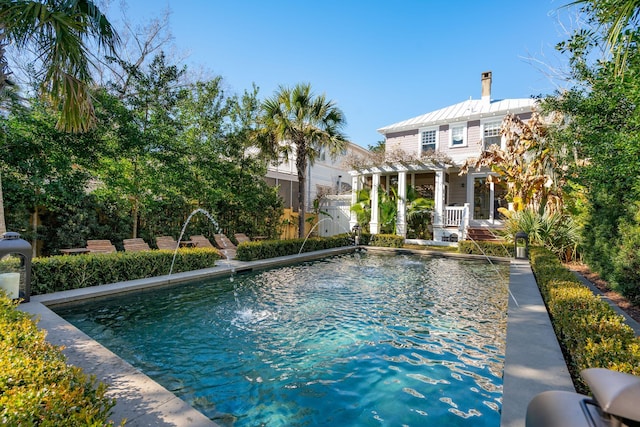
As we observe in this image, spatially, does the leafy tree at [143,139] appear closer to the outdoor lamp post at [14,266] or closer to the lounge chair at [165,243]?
the lounge chair at [165,243]

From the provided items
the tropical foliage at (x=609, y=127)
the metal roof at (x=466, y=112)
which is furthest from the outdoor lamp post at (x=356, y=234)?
the tropical foliage at (x=609, y=127)

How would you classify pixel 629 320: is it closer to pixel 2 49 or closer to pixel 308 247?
pixel 308 247

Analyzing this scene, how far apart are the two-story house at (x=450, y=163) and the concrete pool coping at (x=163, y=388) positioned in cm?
1167

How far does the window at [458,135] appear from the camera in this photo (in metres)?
19.4

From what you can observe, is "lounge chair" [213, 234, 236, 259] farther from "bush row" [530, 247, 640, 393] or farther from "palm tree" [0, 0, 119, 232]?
"bush row" [530, 247, 640, 393]

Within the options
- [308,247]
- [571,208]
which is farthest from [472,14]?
[308,247]

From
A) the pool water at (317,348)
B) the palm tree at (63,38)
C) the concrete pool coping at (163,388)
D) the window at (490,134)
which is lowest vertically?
the pool water at (317,348)

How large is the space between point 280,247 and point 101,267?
6.28 m

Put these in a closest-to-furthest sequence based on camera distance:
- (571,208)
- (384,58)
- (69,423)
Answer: (69,423) → (571,208) → (384,58)

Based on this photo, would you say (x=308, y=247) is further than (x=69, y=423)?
Yes

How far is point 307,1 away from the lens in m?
→ 11.7

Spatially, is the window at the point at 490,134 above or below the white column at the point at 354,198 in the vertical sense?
above

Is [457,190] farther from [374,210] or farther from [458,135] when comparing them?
[374,210]

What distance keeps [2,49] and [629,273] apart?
13146 millimetres
